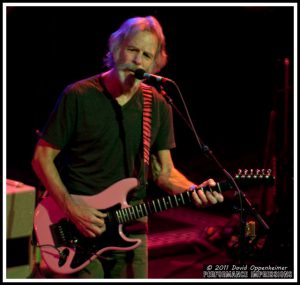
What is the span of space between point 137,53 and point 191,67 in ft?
15.4

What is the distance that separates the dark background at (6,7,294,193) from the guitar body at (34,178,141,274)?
3.19 metres

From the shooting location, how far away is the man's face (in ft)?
10.2

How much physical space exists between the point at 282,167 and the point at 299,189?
4.88 feet

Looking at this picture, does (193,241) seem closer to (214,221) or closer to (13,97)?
(214,221)

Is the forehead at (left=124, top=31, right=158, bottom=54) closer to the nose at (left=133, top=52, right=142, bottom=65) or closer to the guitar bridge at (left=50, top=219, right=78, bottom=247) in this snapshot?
the nose at (left=133, top=52, right=142, bottom=65)

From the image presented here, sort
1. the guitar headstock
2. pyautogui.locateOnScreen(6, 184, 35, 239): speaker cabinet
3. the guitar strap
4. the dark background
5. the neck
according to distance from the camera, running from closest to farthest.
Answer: pyautogui.locateOnScreen(6, 184, 35, 239): speaker cabinet → the guitar headstock → the neck → the guitar strap → the dark background

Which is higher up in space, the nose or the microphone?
the nose

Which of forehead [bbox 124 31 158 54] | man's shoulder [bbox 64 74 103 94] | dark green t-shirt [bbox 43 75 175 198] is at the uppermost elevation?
forehead [bbox 124 31 158 54]

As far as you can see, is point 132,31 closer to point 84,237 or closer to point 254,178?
point 254,178

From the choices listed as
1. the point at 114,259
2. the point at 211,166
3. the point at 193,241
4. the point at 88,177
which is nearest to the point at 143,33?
the point at 88,177

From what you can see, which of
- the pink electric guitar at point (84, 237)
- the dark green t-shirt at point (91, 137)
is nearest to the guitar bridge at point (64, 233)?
the pink electric guitar at point (84, 237)

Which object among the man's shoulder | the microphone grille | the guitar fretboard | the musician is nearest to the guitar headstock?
the guitar fretboard

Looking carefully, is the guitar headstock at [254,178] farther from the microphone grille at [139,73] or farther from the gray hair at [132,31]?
the gray hair at [132,31]

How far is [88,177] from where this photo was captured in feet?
10.2
